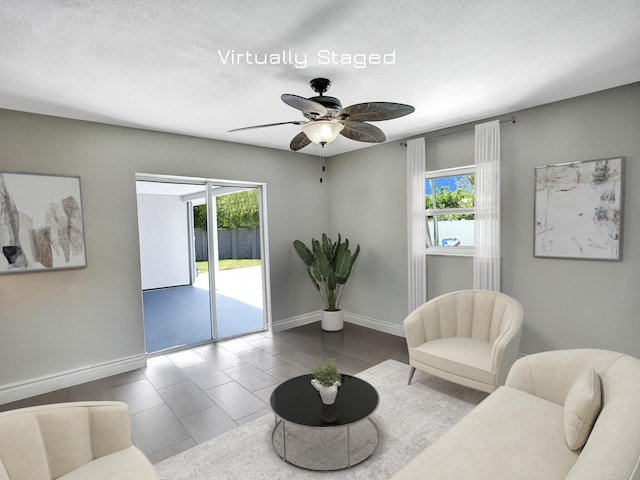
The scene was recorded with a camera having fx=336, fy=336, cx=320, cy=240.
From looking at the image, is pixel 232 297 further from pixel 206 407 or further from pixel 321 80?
pixel 321 80

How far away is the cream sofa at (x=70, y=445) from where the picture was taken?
4.75ft

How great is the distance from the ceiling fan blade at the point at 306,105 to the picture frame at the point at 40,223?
2686 mm

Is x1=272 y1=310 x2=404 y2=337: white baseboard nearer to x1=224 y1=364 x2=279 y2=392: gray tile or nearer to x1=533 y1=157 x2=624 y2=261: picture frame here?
x1=224 y1=364 x2=279 y2=392: gray tile

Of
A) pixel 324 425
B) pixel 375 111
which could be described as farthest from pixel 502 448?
pixel 375 111

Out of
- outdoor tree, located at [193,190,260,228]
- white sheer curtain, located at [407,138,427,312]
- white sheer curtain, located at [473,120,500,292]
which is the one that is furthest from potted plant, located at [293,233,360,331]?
white sheer curtain, located at [473,120,500,292]

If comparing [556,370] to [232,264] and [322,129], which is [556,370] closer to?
[322,129]

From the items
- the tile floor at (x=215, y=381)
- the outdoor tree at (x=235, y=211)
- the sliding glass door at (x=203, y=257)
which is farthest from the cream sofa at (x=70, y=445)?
the outdoor tree at (x=235, y=211)

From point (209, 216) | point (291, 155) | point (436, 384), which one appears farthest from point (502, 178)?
point (209, 216)

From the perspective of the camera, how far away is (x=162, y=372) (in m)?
3.71

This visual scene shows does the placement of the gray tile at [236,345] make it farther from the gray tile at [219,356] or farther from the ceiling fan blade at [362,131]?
the ceiling fan blade at [362,131]

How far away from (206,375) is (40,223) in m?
2.22

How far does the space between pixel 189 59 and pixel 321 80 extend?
98 centimetres

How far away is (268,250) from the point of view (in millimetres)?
5086

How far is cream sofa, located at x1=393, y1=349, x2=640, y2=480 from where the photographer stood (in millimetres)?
1198
